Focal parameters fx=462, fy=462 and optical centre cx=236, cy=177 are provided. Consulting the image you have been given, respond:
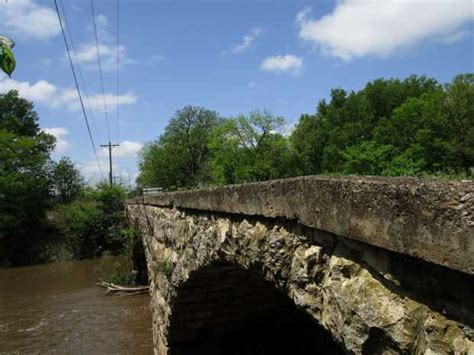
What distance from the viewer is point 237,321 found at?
7.41 m

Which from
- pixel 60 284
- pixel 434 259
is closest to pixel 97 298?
pixel 60 284

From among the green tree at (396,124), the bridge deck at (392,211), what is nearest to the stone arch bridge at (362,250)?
the bridge deck at (392,211)

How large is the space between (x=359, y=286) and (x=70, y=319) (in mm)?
12581

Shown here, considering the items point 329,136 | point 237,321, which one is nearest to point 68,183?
point 329,136

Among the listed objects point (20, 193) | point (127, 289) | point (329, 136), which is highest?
point (329, 136)

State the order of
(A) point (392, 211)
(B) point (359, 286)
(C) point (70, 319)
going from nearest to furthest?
(A) point (392, 211) < (B) point (359, 286) < (C) point (70, 319)

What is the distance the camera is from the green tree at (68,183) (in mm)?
35703

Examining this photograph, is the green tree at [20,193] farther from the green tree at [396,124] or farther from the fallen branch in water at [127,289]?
the green tree at [396,124]

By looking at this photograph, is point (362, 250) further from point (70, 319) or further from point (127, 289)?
point (127, 289)

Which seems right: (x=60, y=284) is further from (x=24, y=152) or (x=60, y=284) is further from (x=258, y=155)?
(x=258, y=155)

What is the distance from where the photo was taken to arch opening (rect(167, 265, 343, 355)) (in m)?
6.48

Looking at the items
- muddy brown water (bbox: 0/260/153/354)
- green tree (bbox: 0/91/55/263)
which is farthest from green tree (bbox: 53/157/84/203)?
muddy brown water (bbox: 0/260/153/354)

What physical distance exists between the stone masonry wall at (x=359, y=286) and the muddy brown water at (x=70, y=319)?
7648mm

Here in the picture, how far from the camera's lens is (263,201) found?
3232mm
